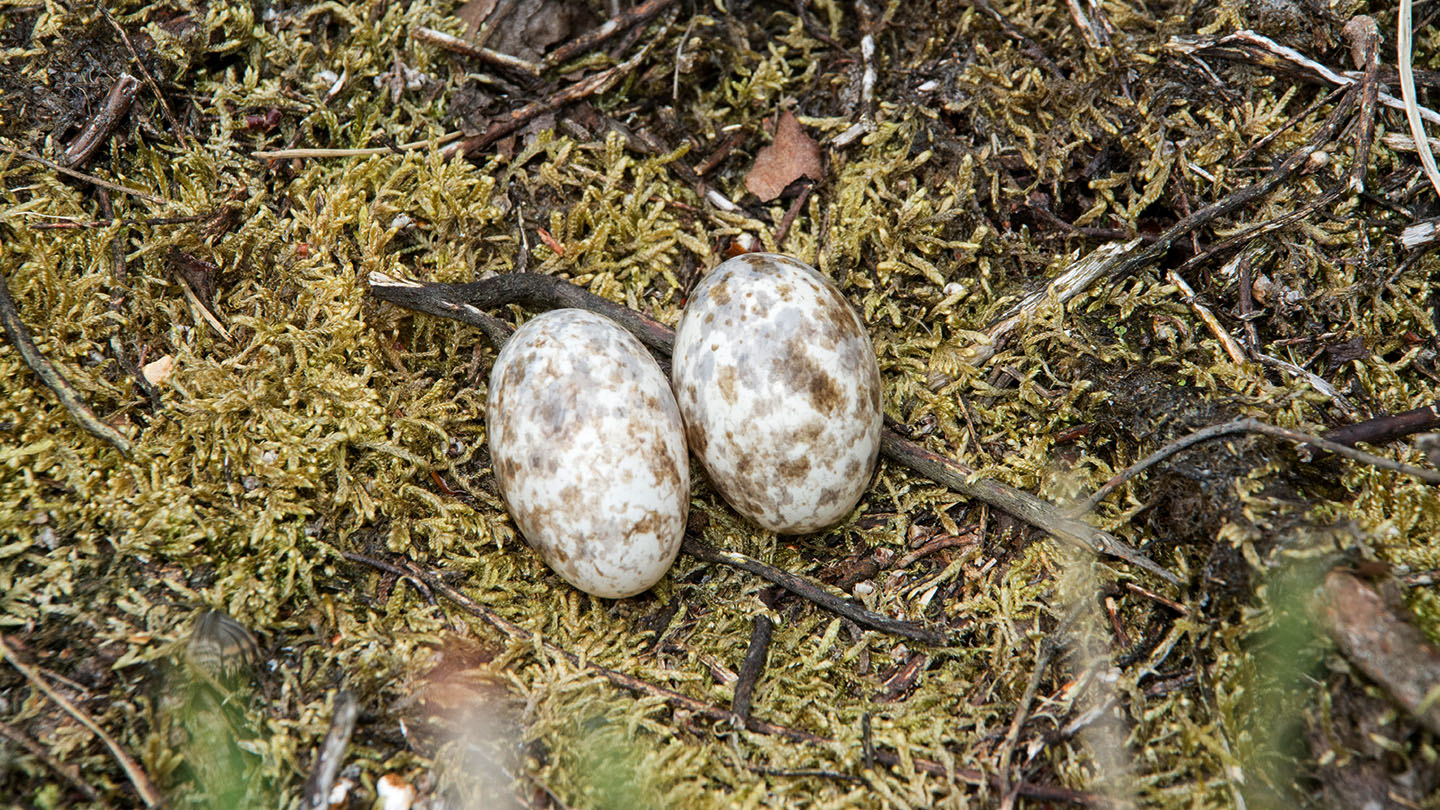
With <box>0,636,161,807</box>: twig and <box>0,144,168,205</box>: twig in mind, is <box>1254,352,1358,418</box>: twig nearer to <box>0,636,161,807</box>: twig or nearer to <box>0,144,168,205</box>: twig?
<box>0,636,161,807</box>: twig

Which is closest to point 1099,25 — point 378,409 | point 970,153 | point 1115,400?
point 970,153

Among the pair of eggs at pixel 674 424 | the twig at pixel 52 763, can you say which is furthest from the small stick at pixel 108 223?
the twig at pixel 52 763

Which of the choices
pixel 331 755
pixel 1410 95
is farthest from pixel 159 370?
pixel 1410 95

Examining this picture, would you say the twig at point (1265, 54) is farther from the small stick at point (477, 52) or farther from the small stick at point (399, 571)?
the small stick at point (399, 571)

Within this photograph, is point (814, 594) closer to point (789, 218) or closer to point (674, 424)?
point (674, 424)

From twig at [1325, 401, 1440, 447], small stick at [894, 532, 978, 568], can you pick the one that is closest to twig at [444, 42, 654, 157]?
small stick at [894, 532, 978, 568]
